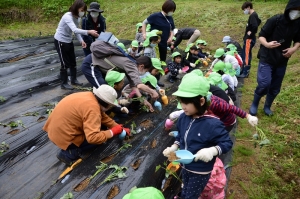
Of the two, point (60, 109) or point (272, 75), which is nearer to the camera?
point (60, 109)

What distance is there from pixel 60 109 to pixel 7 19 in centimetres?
1479

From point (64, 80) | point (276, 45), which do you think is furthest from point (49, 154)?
point (276, 45)

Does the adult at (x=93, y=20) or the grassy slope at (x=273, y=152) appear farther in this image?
the adult at (x=93, y=20)

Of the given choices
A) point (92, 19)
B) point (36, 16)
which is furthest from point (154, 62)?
point (36, 16)

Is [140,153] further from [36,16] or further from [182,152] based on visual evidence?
[36,16]

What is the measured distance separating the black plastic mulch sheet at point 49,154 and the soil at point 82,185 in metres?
0.03

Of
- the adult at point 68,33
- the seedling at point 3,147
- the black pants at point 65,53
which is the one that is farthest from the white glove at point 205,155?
the black pants at point 65,53

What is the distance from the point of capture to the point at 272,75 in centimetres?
383

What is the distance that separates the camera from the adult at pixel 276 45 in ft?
11.3

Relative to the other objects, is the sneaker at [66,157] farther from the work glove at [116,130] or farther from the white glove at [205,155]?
the white glove at [205,155]

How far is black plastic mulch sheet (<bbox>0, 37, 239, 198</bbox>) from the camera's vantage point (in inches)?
93.5

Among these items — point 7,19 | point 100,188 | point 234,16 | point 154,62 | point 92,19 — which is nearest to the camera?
point 100,188

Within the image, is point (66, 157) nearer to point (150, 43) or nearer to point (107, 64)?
point (107, 64)

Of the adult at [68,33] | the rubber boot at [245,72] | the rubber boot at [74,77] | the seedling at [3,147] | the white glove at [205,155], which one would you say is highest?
the adult at [68,33]
